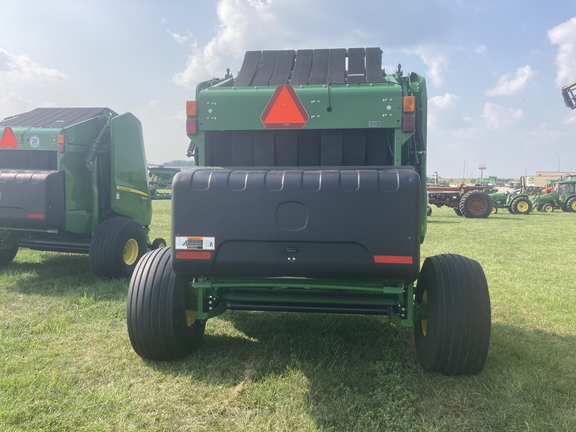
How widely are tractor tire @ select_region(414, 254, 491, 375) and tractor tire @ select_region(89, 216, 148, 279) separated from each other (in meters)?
4.21

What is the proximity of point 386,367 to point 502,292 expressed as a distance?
123 inches

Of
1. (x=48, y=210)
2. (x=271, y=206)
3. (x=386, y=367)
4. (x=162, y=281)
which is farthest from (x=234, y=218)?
(x=48, y=210)

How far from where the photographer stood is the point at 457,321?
2.82 metres

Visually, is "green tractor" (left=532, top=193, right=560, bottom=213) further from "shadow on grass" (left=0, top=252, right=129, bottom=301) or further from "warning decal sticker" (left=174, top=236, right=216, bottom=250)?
"warning decal sticker" (left=174, top=236, right=216, bottom=250)

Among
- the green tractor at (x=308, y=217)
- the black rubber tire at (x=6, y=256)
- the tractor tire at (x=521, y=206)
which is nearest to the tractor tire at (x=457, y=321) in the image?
the green tractor at (x=308, y=217)

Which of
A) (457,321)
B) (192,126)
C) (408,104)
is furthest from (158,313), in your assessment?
(408,104)

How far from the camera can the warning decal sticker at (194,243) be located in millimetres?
2557

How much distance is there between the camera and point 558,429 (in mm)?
2373

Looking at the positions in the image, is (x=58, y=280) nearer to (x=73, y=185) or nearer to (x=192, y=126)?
(x=73, y=185)

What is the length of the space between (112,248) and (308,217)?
407cm

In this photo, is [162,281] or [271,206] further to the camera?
[162,281]

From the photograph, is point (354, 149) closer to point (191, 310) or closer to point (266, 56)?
point (266, 56)

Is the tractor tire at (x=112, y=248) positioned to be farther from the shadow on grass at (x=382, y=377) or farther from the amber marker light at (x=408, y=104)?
the amber marker light at (x=408, y=104)

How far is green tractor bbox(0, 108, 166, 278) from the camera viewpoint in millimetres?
5402
